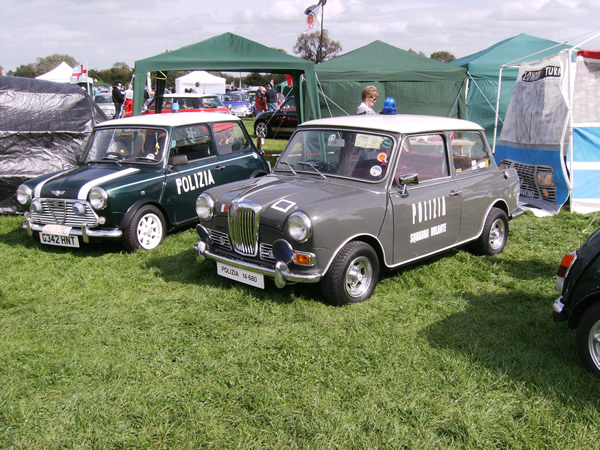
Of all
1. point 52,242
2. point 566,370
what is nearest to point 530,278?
point 566,370

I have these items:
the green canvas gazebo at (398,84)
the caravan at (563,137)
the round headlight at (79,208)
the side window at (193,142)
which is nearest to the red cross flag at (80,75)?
the green canvas gazebo at (398,84)

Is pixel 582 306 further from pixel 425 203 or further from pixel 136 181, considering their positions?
pixel 136 181

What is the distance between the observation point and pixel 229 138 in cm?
784

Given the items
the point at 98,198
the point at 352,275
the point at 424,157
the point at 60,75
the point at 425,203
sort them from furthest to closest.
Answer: the point at 60,75
the point at 98,198
the point at 424,157
the point at 425,203
the point at 352,275

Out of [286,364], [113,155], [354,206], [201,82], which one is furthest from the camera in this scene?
[201,82]

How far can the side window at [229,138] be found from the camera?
763cm

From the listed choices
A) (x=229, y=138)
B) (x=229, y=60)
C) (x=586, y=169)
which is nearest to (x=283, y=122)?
(x=229, y=60)

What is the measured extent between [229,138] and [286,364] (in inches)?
194

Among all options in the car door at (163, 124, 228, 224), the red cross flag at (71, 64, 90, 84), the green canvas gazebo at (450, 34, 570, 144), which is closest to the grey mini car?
the car door at (163, 124, 228, 224)

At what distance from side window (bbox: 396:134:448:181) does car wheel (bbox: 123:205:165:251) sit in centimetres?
325

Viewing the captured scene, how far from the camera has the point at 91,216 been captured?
6082 millimetres

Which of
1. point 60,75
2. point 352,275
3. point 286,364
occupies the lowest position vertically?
point 286,364

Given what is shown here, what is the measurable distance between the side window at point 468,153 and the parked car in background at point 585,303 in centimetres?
219

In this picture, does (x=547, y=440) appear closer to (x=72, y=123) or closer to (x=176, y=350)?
(x=176, y=350)
